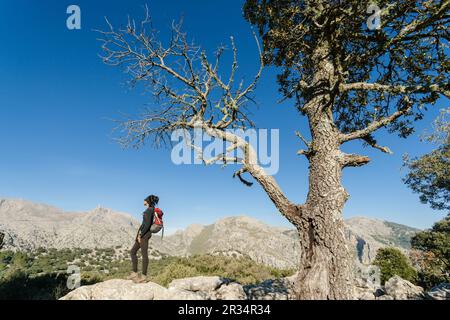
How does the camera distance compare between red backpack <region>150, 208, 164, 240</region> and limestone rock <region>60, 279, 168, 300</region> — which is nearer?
limestone rock <region>60, 279, 168, 300</region>

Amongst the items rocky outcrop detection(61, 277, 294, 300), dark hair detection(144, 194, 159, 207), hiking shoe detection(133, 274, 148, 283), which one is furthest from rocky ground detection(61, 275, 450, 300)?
dark hair detection(144, 194, 159, 207)

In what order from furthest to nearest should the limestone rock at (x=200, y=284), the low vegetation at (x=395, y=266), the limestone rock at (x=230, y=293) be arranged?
the low vegetation at (x=395, y=266) → the limestone rock at (x=200, y=284) → the limestone rock at (x=230, y=293)

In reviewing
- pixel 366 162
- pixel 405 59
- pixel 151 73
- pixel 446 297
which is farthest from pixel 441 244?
pixel 151 73

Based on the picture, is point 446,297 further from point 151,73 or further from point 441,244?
point 441,244

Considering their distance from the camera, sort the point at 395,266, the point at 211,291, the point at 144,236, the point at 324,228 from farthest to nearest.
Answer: the point at 395,266 → the point at 211,291 → the point at 144,236 → the point at 324,228

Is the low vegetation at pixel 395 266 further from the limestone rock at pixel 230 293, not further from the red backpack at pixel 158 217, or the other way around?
the red backpack at pixel 158 217

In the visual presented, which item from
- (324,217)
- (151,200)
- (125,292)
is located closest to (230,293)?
(125,292)

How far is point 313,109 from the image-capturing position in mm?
6023

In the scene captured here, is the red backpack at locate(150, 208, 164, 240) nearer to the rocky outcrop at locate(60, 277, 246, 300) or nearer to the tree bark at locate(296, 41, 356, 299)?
the rocky outcrop at locate(60, 277, 246, 300)

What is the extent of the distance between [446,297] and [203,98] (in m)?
11.3

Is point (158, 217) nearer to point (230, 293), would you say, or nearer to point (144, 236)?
point (144, 236)

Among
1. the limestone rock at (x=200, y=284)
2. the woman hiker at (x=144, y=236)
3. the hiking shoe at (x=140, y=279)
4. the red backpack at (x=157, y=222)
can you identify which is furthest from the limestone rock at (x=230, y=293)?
the red backpack at (x=157, y=222)

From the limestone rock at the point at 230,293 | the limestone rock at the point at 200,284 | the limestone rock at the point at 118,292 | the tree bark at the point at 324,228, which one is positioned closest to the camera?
the tree bark at the point at 324,228

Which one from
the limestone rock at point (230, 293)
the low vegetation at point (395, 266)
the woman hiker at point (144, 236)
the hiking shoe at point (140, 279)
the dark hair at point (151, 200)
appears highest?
the dark hair at point (151, 200)
